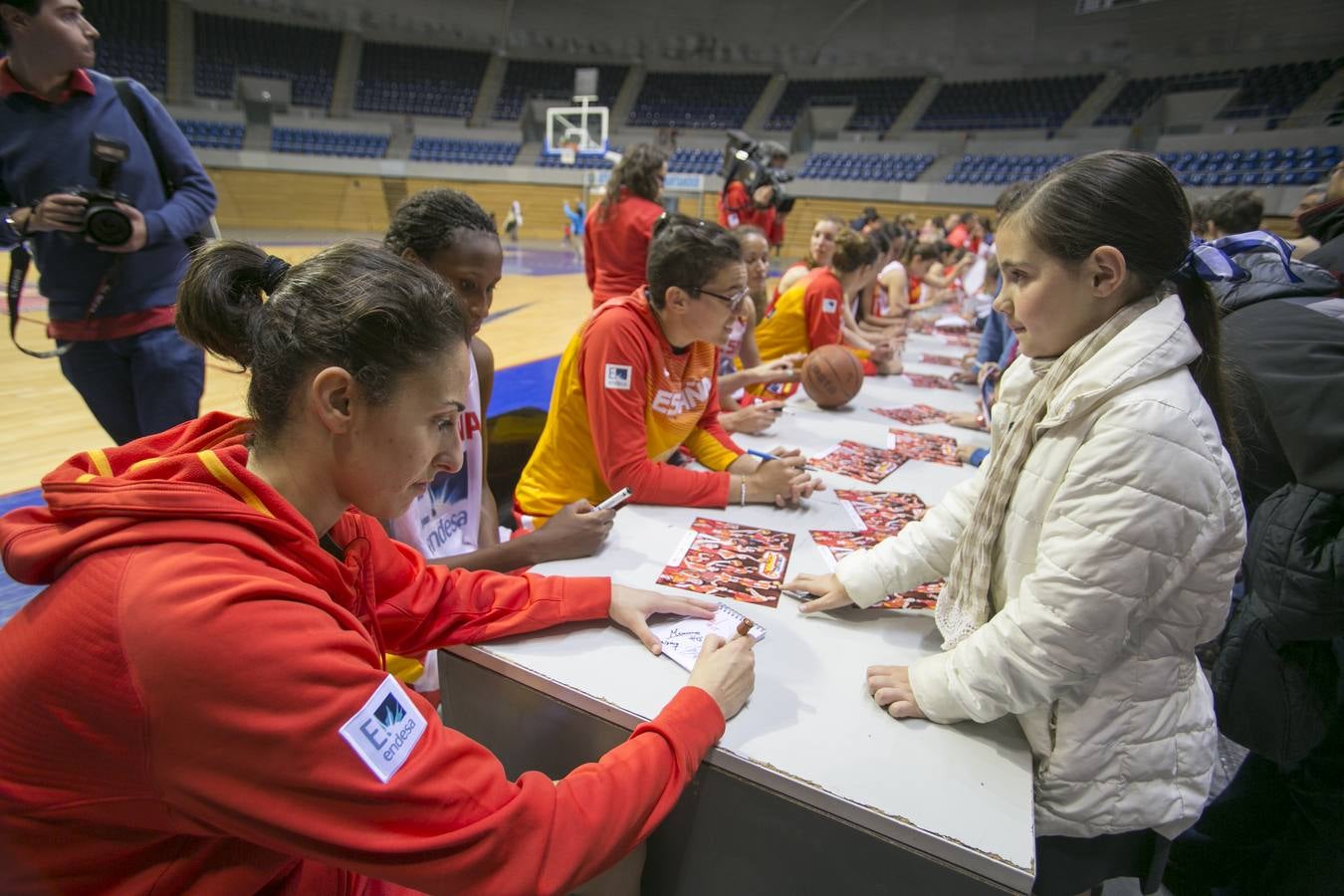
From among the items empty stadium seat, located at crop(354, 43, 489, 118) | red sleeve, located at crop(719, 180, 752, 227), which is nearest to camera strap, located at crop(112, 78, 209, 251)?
red sleeve, located at crop(719, 180, 752, 227)

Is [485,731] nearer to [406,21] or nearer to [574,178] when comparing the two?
[574,178]

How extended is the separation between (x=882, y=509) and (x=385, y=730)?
5.29 feet

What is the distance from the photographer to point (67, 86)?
194 cm

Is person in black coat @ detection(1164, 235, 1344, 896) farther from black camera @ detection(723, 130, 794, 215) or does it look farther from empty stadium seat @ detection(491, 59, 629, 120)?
empty stadium seat @ detection(491, 59, 629, 120)

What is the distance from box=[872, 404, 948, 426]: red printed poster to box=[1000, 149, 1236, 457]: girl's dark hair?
193cm

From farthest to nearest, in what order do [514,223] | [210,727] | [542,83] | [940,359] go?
[542,83] → [514,223] → [940,359] → [210,727]

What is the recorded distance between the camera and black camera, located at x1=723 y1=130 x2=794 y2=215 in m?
5.26

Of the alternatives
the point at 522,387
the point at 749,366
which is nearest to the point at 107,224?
the point at 749,366

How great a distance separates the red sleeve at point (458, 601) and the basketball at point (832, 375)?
2023mm

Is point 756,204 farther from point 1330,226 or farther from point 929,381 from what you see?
point 1330,226

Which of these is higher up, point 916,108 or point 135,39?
point 916,108

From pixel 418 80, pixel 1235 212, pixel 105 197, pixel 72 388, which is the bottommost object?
pixel 72 388

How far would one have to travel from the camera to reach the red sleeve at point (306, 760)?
0.66 meters

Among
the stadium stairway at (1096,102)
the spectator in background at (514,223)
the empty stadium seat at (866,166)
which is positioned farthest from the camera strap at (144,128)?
the stadium stairway at (1096,102)
